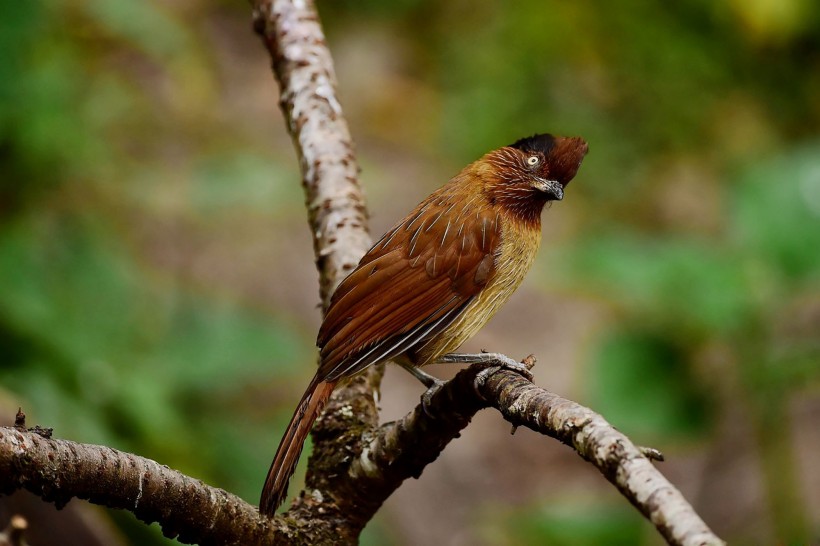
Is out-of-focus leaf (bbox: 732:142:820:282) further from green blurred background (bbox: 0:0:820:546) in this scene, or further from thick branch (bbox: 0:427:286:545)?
thick branch (bbox: 0:427:286:545)

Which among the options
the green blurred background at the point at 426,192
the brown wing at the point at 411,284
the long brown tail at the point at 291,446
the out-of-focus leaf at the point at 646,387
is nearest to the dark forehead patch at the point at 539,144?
the brown wing at the point at 411,284

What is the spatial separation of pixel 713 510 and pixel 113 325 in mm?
3496

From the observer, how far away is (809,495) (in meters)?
5.84

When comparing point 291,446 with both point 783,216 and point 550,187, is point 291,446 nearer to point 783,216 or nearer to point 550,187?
point 550,187

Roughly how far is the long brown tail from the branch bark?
0.06 metres

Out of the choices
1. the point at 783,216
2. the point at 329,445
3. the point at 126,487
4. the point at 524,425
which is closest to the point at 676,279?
the point at 783,216

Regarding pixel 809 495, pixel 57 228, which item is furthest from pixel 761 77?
pixel 57 228

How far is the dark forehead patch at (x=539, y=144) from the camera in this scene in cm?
338

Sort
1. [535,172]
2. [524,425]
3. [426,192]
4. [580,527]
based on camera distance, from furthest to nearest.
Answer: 1. [426,192]
2. [580,527]
3. [535,172]
4. [524,425]

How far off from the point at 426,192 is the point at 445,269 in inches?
183

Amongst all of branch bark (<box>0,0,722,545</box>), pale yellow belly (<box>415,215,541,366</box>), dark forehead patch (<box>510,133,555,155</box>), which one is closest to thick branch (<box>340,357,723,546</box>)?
branch bark (<box>0,0,722,545</box>)

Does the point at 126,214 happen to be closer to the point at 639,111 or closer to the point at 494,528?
the point at 494,528

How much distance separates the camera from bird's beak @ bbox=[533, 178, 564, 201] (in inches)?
131

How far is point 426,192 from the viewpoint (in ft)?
25.5
